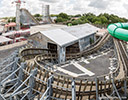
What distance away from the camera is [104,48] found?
1037 inches

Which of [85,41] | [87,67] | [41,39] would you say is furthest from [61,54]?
[85,41]

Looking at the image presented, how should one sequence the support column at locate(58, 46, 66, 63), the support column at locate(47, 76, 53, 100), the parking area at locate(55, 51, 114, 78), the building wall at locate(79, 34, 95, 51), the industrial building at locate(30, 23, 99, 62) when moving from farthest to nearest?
the building wall at locate(79, 34, 95, 51), the industrial building at locate(30, 23, 99, 62), the support column at locate(58, 46, 66, 63), the parking area at locate(55, 51, 114, 78), the support column at locate(47, 76, 53, 100)

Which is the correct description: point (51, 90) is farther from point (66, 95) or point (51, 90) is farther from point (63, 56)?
point (63, 56)

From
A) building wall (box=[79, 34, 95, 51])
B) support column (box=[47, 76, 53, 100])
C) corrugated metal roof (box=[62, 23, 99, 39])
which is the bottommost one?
support column (box=[47, 76, 53, 100])

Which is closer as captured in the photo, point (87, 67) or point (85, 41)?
point (87, 67)

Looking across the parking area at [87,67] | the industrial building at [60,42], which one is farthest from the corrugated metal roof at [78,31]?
the parking area at [87,67]

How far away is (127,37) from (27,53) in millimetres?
12771

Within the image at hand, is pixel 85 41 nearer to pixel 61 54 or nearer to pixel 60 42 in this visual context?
pixel 60 42

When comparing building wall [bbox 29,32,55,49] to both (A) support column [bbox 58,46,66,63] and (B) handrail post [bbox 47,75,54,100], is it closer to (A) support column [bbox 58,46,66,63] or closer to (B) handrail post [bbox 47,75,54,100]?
(A) support column [bbox 58,46,66,63]

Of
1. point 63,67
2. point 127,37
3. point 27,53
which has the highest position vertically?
point 127,37

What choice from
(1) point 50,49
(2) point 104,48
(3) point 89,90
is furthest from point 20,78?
(2) point 104,48

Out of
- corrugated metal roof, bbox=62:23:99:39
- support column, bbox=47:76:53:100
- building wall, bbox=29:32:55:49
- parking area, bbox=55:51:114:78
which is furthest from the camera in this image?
corrugated metal roof, bbox=62:23:99:39

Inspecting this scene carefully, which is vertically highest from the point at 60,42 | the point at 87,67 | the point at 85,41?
the point at 60,42

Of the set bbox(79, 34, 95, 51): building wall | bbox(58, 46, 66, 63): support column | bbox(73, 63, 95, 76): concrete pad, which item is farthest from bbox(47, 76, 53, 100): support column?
bbox(79, 34, 95, 51): building wall
